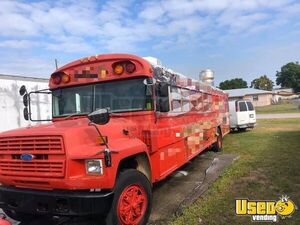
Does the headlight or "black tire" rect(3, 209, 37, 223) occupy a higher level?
the headlight

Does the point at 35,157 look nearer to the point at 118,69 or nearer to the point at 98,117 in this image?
the point at 98,117

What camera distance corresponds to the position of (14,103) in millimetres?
11953

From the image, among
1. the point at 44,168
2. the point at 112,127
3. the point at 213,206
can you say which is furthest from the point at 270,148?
the point at 44,168

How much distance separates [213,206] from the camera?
6.09 meters

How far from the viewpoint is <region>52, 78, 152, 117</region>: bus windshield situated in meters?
5.88

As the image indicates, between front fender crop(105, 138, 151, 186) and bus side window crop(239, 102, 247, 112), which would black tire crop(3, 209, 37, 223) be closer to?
front fender crop(105, 138, 151, 186)

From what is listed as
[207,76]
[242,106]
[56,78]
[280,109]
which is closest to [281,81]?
[280,109]

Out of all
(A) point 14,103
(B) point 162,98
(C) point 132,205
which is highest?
(A) point 14,103

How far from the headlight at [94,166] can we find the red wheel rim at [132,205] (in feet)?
1.83

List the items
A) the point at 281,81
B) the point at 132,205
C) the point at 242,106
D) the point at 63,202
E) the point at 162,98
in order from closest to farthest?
the point at 63,202, the point at 132,205, the point at 162,98, the point at 242,106, the point at 281,81

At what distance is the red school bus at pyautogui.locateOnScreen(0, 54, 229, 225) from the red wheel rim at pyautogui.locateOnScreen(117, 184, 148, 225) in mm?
14

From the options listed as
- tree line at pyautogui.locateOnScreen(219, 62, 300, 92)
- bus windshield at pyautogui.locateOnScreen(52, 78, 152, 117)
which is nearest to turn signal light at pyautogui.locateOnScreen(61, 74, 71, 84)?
bus windshield at pyautogui.locateOnScreen(52, 78, 152, 117)

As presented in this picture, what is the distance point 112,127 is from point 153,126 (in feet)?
3.09

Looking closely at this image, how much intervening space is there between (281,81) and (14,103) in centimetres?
11810
